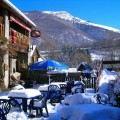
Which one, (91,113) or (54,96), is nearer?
(91,113)

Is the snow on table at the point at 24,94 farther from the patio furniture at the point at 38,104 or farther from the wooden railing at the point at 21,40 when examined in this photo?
the wooden railing at the point at 21,40

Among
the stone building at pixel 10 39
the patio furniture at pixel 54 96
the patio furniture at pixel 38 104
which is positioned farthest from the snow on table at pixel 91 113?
the stone building at pixel 10 39

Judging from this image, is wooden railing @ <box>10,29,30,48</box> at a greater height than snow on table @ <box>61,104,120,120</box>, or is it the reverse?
wooden railing @ <box>10,29,30,48</box>

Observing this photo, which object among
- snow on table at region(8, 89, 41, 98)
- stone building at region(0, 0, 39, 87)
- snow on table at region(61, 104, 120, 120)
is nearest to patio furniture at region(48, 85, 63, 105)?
snow on table at region(8, 89, 41, 98)

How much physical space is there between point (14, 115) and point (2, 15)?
10.7 m

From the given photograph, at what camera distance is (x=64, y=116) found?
5930mm

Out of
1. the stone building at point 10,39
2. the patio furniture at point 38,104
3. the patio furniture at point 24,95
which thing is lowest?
the patio furniture at point 38,104

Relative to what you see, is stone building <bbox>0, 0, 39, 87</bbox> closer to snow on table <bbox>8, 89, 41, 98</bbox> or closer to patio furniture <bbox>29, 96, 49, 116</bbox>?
snow on table <bbox>8, 89, 41, 98</bbox>

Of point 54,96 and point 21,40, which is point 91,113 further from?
point 21,40

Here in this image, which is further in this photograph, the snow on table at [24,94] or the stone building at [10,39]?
the stone building at [10,39]

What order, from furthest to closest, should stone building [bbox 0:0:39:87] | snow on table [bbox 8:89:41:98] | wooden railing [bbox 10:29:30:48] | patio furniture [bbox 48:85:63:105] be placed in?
wooden railing [bbox 10:29:30:48]
stone building [bbox 0:0:39:87]
patio furniture [bbox 48:85:63:105]
snow on table [bbox 8:89:41:98]

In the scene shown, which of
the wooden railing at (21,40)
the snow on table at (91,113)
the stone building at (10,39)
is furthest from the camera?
the wooden railing at (21,40)

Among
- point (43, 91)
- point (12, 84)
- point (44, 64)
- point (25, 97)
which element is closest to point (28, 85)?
point (12, 84)

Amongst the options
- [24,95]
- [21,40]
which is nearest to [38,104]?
[24,95]
